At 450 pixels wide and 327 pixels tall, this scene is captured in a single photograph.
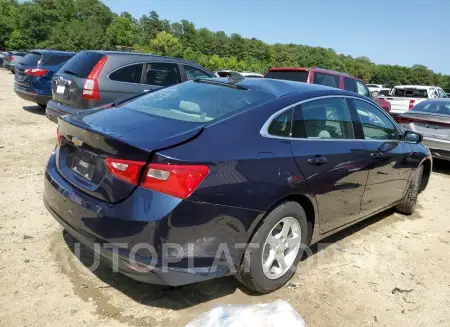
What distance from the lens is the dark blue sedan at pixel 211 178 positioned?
2254 mm

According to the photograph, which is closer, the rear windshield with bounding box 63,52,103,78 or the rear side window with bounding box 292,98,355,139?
the rear side window with bounding box 292,98,355,139

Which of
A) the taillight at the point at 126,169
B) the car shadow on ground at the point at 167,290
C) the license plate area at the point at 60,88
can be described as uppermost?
the taillight at the point at 126,169

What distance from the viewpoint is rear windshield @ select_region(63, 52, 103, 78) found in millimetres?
6410

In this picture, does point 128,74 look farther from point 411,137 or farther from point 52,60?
point 411,137

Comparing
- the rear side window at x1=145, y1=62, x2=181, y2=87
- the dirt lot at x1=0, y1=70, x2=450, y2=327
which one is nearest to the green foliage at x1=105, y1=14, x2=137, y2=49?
the rear side window at x1=145, y1=62, x2=181, y2=87

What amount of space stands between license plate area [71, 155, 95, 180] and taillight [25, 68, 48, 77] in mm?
7848

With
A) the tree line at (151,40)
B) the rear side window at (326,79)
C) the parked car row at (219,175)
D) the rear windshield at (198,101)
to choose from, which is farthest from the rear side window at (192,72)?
the tree line at (151,40)

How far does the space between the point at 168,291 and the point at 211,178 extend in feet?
3.67

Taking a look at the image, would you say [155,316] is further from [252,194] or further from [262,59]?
[262,59]

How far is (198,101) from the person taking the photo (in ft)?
10.1

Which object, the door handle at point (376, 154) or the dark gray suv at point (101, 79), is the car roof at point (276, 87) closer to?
the door handle at point (376, 154)

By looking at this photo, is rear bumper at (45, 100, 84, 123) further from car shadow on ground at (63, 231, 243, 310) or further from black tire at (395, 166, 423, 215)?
black tire at (395, 166, 423, 215)

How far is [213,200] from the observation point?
2.33 m

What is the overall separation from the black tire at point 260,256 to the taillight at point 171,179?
27.3 inches
